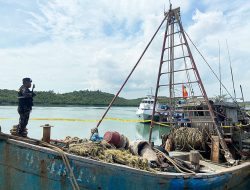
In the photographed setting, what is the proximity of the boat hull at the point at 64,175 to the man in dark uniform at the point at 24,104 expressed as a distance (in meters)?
0.64

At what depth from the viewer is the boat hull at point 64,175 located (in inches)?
216

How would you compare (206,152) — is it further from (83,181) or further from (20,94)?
(20,94)

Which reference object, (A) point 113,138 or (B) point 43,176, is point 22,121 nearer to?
(B) point 43,176

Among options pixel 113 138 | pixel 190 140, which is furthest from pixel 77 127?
pixel 113 138

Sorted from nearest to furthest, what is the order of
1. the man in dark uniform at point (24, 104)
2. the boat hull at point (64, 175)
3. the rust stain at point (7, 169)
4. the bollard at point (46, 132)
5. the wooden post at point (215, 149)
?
the boat hull at point (64, 175), the rust stain at point (7, 169), the bollard at point (46, 132), the man in dark uniform at point (24, 104), the wooden post at point (215, 149)

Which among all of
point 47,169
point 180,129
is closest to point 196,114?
point 180,129

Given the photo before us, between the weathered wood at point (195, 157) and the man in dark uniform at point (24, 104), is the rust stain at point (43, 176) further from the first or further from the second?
the weathered wood at point (195, 157)

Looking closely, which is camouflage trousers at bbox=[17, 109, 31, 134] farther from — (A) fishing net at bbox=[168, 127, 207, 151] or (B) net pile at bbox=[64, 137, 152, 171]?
(A) fishing net at bbox=[168, 127, 207, 151]

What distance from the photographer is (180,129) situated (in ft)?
33.5

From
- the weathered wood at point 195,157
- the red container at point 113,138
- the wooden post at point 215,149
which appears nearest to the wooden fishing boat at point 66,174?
the weathered wood at point 195,157

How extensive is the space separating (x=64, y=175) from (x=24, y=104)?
204cm

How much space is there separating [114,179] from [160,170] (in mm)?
1128

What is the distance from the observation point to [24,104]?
21.9ft

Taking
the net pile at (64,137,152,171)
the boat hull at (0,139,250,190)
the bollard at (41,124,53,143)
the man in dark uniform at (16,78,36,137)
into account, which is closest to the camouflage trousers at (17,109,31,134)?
the man in dark uniform at (16,78,36,137)
